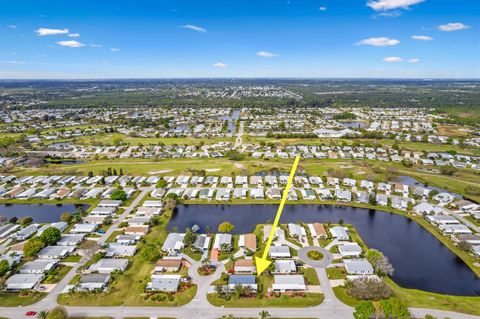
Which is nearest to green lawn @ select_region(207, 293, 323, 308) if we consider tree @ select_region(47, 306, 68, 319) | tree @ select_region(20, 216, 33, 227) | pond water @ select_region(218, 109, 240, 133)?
tree @ select_region(47, 306, 68, 319)

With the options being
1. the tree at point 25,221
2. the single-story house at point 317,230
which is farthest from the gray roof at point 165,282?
the tree at point 25,221

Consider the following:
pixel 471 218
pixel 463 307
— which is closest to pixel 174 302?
pixel 463 307

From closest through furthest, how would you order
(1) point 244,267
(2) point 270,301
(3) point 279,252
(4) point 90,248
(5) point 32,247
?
1. (2) point 270,301
2. (1) point 244,267
3. (5) point 32,247
4. (4) point 90,248
5. (3) point 279,252

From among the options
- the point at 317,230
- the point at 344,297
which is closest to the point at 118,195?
the point at 317,230

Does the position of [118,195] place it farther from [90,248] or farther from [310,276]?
[310,276]

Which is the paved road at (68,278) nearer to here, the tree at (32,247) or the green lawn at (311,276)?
the tree at (32,247)

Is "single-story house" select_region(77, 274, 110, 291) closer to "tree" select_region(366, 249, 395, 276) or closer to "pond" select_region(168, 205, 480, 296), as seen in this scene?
"pond" select_region(168, 205, 480, 296)
